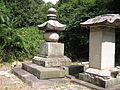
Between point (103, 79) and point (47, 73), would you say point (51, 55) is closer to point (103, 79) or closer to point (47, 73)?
point (47, 73)

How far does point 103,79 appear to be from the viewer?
4496 millimetres

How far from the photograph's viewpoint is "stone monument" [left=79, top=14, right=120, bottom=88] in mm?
4598

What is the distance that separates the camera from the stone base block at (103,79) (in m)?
4.43

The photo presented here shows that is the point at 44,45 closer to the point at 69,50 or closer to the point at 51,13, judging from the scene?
the point at 51,13

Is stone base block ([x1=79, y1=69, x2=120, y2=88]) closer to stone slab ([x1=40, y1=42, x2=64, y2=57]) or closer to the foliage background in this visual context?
stone slab ([x1=40, y1=42, x2=64, y2=57])

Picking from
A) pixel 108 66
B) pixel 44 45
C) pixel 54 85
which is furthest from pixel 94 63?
pixel 44 45

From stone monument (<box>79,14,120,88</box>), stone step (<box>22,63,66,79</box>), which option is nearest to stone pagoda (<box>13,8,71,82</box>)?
stone step (<box>22,63,66,79</box>)

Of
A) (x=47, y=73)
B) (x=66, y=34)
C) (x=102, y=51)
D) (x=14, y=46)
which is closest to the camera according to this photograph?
(x=102, y=51)

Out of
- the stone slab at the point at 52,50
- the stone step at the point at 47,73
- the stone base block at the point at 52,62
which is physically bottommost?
the stone step at the point at 47,73

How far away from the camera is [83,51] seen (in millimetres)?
12383

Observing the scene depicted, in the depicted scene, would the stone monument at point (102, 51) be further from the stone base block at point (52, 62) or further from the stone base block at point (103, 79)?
the stone base block at point (52, 62)

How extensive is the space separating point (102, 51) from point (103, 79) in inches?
31.7

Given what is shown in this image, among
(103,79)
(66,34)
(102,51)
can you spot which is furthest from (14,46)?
(103,79)

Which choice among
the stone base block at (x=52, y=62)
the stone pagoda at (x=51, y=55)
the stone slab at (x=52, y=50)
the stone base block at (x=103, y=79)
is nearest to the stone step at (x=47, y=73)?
the stone pagoda at (x=51, y=55)
